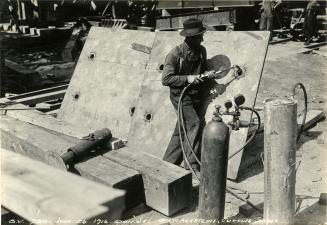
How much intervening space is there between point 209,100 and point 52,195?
340cm

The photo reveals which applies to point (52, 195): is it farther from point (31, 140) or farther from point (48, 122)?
point (48, 122)

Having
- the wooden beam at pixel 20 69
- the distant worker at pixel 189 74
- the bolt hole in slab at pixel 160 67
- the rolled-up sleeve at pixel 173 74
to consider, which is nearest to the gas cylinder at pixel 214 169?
the distant worker at pixel 189 74

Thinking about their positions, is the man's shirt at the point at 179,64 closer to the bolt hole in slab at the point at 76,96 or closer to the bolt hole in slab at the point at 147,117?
the bolt hole in slab at the point at 147,117

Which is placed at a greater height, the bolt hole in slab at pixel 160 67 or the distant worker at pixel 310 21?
→ the distant worker at pixel 310 21

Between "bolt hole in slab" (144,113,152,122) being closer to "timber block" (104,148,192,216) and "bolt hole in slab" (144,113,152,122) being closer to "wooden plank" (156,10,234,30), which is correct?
"timber block" (104,148,192,216)

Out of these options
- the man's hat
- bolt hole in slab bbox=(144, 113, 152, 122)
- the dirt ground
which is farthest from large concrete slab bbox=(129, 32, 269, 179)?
the man's hat

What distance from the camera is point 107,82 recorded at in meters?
6.52

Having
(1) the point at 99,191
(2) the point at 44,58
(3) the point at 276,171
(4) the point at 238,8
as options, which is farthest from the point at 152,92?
(4) the point at 238,8

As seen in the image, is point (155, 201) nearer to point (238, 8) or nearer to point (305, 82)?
point (305, 82)

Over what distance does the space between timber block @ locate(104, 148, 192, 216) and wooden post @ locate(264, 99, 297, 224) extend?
819mm

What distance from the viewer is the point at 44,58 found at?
13.0 metres

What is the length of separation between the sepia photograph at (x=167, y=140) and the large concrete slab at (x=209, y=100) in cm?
1

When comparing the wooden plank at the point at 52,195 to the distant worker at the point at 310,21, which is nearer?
the wooden plank at the point at 52,195

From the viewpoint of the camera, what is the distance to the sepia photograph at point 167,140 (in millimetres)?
2459
